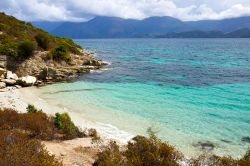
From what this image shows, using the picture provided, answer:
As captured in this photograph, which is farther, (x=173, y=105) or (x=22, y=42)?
(x=22, y=42)

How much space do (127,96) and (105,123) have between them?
417 inches

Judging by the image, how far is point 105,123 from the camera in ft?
74.7

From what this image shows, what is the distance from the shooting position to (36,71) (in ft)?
141

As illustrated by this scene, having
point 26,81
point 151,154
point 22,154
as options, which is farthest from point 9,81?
point 151,154

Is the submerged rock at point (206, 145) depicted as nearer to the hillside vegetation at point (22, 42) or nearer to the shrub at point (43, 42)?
the hillside vegetation at point (22, 42)

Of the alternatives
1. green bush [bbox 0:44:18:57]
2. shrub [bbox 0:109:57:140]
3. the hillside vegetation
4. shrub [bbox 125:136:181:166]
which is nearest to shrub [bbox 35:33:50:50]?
the hillside vegetation

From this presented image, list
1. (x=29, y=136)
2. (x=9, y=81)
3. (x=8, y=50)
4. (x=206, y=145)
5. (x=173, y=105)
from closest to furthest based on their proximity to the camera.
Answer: (x=29, y=136)
(x=206, y=145)
(x=173, y=105)
(x=9, y=81)
(x=8, y=50)

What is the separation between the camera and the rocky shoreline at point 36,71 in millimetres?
36850

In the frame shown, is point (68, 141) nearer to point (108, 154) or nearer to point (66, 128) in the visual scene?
point (66, 128)

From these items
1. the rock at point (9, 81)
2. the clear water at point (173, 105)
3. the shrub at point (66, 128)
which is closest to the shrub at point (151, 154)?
the shrub at point (66, 128)

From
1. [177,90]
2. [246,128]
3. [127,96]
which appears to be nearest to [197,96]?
[177,90]

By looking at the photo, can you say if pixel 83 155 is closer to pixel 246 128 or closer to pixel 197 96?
pixel 246 128

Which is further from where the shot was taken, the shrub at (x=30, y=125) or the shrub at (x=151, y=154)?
the shrub at (x=30, y=125)

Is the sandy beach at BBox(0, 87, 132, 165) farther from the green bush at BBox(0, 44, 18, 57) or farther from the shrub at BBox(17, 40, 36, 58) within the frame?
the shrub at BBox(17, 40, 36, 58)
